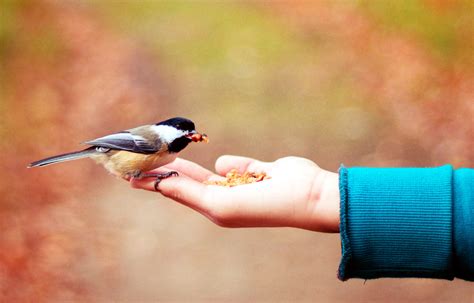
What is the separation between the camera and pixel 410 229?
4.17ft

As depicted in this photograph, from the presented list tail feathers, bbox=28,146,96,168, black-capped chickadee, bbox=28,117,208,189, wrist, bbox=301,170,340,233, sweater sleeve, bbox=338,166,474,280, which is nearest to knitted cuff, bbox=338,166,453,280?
sweater sleeve, bbox=338,166,474,280

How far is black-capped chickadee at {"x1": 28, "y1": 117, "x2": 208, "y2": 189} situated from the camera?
1.86 m

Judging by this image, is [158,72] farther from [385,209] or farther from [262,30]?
[385,209]

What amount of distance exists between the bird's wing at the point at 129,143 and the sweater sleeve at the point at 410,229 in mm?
744

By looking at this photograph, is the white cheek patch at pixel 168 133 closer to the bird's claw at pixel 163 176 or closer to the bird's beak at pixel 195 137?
the bird's beak at pixel 195 137

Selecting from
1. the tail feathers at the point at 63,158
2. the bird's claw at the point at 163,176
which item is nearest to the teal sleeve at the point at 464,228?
the bird's claw at the point at 163,176

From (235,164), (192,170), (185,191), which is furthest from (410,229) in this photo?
(192,170)

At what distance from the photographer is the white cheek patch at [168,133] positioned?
186 centimetres

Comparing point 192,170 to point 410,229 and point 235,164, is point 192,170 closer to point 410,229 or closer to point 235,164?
point 235,164

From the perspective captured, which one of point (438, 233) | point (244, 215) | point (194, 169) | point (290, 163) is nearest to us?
point (438, 233)

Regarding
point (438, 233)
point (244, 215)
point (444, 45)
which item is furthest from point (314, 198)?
point (444, 45)

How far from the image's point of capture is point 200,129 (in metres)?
3.19

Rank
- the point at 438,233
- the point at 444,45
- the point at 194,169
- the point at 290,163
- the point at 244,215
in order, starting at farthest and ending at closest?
the point at 444,45 → the point at 194,169 → the point at 290,163 → the point at 244,215 → the point at 438,233

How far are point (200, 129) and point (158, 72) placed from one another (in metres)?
0.38
